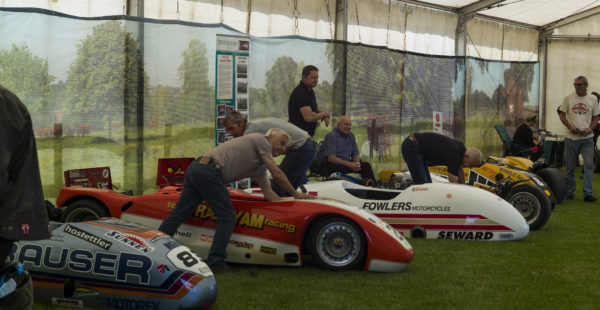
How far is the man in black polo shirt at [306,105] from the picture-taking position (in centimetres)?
695

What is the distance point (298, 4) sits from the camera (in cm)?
1145

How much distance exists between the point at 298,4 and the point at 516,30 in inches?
331

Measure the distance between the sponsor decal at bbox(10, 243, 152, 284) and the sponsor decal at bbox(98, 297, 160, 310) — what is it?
0.36 ft

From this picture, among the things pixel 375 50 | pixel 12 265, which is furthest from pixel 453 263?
pixel 375 50

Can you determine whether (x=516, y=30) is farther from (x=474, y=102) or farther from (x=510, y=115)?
(x=474, y=102)

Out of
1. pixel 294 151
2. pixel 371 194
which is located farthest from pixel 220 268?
pixel 371 194

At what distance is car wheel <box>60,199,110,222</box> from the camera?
538 cm

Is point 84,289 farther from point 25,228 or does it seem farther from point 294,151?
point 294,151

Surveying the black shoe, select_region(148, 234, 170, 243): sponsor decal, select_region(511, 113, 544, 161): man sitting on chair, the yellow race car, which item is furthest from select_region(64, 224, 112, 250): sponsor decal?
select_region(511, 113, 544, 161): man sitting on chair

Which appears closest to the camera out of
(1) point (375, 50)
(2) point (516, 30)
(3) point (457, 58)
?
(1) point (375, 50)

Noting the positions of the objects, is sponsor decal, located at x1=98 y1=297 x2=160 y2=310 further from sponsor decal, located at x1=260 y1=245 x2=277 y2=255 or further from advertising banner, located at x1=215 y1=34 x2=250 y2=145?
advertising banner, located at x1=215 y1=34 x2=250 y2=145

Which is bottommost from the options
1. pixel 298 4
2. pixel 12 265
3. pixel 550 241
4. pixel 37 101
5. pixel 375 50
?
pixel 550 241

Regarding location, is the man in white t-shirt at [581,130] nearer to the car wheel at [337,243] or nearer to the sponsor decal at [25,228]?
the car wheel at [337,243]

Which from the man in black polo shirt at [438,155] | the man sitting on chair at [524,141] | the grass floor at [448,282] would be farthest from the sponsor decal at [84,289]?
the man sitting on chair at [524,141]
